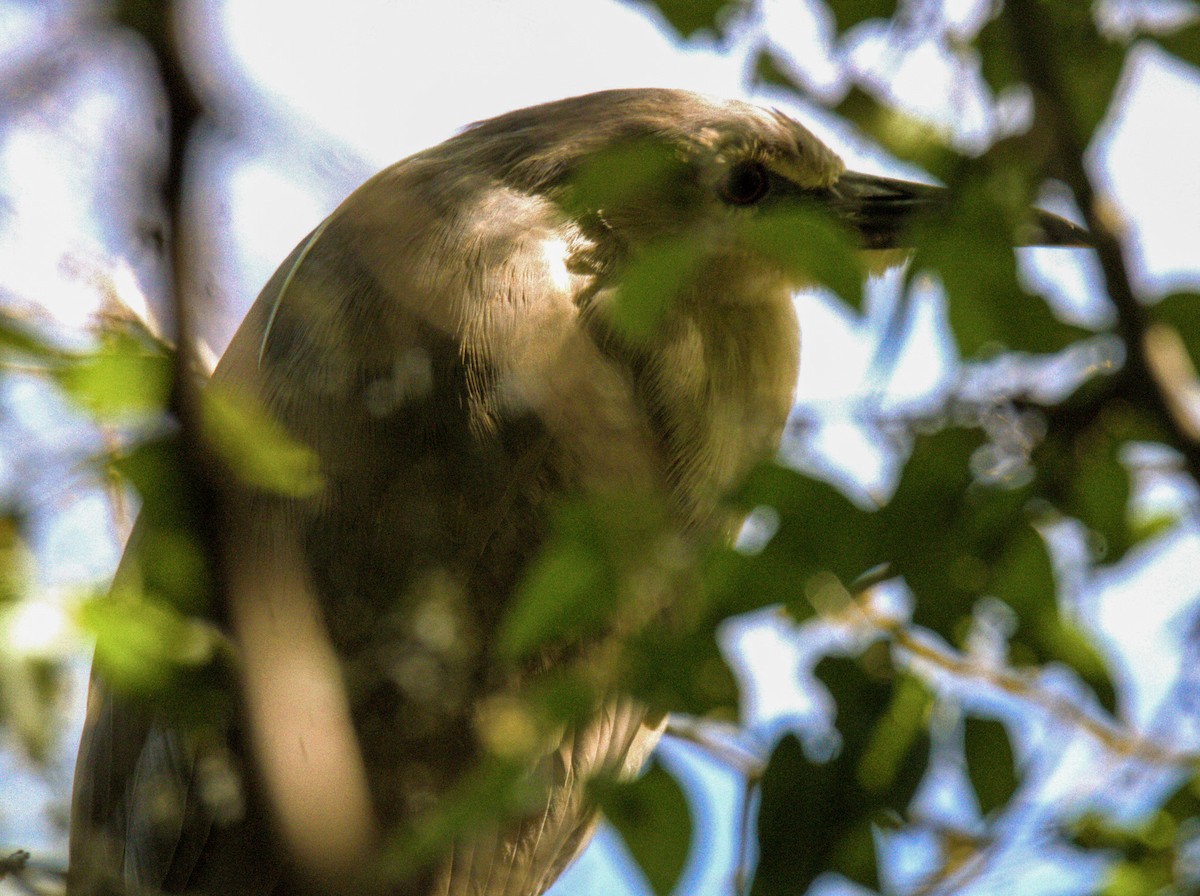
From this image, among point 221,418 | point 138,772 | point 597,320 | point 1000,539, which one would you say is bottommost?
point 138,772

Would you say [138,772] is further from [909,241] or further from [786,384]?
[909,241]

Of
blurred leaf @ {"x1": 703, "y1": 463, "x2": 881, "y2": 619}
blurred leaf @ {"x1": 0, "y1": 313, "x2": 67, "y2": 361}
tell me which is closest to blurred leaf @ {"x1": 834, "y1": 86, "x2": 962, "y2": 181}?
blurred leaf @ {"x1": 703, "y1": 463, "x2": 881, "y2": 619}

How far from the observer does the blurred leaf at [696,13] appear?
0.98 metres

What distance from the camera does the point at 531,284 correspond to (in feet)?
5.76

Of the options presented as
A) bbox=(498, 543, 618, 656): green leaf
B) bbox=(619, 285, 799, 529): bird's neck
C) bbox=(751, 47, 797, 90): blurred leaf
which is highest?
bbox=(751, 47, 797, 90): blurred leaf

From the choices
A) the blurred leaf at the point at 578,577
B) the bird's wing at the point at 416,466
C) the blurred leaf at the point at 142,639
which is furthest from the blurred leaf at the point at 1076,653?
the bird's wing at the point at 416,466

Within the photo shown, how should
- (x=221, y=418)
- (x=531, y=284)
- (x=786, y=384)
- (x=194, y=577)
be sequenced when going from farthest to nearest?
1. (x=786, y=384)
2. (x=531, y=284)
3. (x=194, y=577)
4. (x=221, y=418)

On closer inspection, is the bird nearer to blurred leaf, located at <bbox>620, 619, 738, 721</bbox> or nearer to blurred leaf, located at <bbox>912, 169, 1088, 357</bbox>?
blurred leaf, located at <bbox>620, 619, 738, 721</bbox>

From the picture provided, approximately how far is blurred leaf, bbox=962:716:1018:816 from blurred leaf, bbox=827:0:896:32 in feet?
1.74

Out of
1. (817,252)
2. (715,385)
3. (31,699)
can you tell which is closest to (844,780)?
(817,252)

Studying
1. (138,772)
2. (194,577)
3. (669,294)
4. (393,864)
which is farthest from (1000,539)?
(138,772)

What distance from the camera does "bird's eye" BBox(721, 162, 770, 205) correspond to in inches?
75.6

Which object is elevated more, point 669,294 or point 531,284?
point 669,294

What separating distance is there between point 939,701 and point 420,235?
3.54 feet
